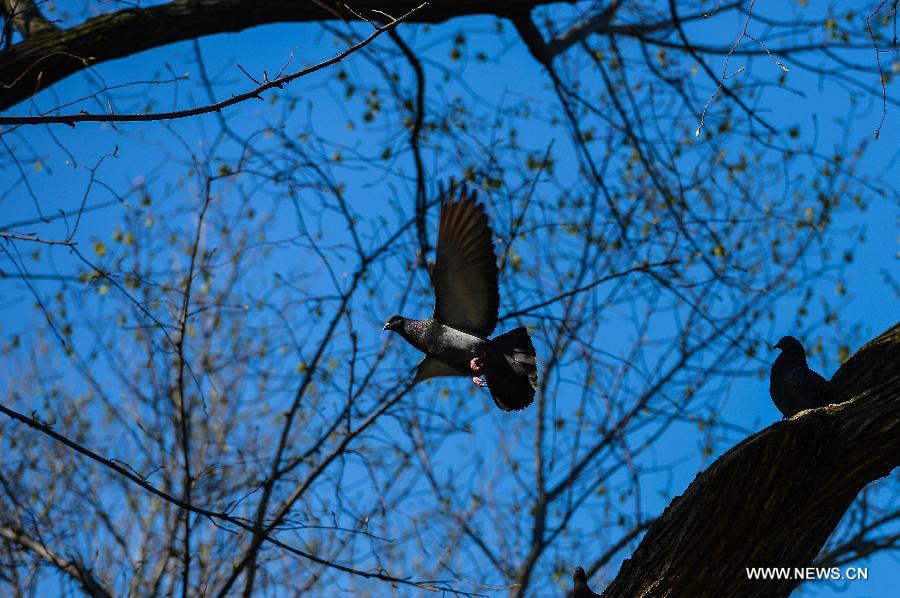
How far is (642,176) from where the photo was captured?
6.16 m

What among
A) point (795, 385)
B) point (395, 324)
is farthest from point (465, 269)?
point (795, 385)

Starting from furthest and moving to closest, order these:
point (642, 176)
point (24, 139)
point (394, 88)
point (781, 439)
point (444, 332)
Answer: point (642, 176)
point (394, 88)
point (444, 332)
point (24, 139)
point (781, 439)

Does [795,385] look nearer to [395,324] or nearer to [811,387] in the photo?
[811,387]

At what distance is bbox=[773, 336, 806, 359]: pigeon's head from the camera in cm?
430

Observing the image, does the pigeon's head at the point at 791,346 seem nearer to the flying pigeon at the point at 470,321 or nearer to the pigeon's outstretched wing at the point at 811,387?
the pigeon's outstretched wing at the point at 811,387

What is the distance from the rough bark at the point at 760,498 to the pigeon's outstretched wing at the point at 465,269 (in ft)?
4.45

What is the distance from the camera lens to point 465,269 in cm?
373

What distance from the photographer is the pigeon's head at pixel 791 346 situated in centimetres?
430

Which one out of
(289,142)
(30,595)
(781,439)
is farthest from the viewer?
(30,595)

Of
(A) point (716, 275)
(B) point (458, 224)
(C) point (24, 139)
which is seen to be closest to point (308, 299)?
(B) point (458, 224)

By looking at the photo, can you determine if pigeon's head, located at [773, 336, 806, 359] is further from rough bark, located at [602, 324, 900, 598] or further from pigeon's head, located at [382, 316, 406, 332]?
pigeon's head, located at [382, 316, 406, 332]

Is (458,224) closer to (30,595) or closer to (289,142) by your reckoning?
(289,142)

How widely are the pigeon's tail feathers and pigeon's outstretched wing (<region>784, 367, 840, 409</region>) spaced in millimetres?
1278

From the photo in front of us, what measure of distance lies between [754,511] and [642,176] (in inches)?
152
